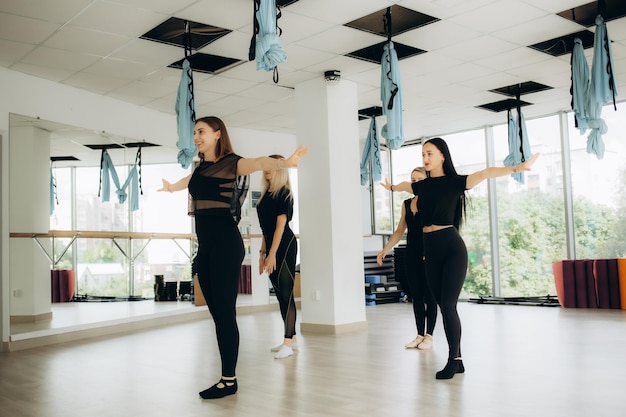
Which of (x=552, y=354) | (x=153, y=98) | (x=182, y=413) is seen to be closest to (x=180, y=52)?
(x=153, y=98)

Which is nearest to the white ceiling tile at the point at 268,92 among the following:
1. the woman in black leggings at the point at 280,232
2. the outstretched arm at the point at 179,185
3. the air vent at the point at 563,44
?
the woman in black leggings at the point at 280,232

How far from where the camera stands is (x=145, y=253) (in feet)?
27.6

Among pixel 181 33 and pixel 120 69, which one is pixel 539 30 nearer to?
pixel 181 33

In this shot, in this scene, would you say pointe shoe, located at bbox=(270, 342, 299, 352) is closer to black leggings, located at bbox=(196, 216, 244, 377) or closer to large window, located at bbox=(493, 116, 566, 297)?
black leggings, located at bbox=(196, 216, 244, 377)

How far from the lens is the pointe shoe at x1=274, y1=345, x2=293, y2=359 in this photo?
193 inches

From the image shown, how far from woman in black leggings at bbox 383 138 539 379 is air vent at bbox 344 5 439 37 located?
81.4 inches

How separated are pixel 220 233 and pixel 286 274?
1669mm

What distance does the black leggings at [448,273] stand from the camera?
12.8 feet

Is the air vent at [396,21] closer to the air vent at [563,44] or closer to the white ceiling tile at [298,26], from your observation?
the white ceiling tile at [298,26]

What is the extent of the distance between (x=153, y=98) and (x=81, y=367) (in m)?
4.33

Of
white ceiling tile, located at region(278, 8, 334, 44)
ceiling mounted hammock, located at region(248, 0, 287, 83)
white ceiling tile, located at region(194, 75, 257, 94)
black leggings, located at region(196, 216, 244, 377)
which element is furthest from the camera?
white ceiling tile, located at region(194, 75, 257, 94)

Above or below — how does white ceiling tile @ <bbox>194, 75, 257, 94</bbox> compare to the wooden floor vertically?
above

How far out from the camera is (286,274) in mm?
4965

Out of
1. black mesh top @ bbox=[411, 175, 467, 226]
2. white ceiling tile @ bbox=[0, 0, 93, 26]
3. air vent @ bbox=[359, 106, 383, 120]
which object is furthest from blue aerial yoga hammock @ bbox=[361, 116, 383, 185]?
white ceiling tile @ bbox=[0, 0, 93, 26]
